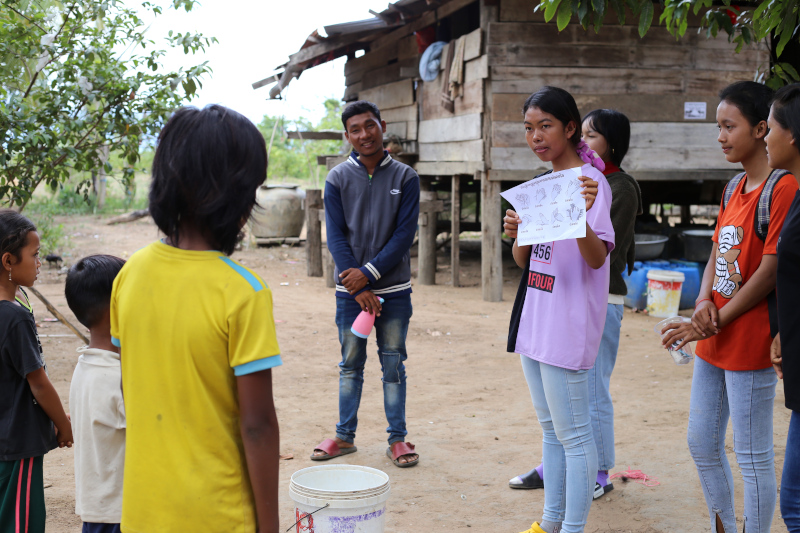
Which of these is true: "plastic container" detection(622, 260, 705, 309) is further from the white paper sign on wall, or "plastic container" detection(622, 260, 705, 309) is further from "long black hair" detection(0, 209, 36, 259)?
"long black hair" detection(0, 209, 36, 259)

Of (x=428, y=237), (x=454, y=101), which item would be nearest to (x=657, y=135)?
(x=454, y=101)

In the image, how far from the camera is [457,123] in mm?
9914

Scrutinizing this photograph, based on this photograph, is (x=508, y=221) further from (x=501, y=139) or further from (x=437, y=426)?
(x=501, y=139)

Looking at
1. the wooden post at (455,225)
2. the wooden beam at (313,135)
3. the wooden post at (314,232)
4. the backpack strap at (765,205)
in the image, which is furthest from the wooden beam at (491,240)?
the backpack strap at (765,205)

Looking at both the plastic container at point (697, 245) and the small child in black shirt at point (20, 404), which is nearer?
the small child in black shirt at point (20, 404)

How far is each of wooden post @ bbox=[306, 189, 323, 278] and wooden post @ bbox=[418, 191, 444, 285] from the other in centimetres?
174

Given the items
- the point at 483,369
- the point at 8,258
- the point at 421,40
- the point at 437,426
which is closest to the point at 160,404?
the point at 8,258

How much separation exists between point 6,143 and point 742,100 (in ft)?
16.0

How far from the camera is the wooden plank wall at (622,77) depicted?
898 cm

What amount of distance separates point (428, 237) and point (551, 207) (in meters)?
8.00

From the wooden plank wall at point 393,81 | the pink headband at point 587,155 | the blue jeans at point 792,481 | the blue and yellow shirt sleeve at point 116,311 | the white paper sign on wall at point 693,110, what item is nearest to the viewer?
the blue and yellow shirt sleeve at point 116,311

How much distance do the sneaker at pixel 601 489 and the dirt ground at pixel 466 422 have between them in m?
0.03

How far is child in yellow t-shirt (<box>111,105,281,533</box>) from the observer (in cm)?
153

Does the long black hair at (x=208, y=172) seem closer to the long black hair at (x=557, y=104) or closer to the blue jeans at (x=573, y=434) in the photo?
the long black hair at (x=557, y=104)
